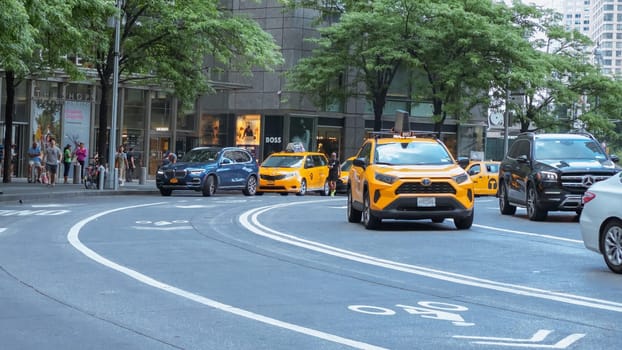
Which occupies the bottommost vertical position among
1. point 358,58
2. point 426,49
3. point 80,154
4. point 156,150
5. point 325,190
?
point 325,190

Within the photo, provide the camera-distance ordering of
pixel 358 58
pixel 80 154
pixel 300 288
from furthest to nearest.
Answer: pixel 358 58
pixel 80 154
pixel 300 288

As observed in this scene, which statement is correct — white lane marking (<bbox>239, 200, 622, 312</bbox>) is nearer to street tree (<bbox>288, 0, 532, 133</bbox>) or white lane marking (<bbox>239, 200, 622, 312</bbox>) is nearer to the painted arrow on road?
the painted arrow on road

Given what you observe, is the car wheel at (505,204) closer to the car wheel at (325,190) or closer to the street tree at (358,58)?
the car wheel at (325,190)

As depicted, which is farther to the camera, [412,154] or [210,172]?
[210,172]

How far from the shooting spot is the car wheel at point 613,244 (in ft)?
40.5

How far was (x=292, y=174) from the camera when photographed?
40.0 metres

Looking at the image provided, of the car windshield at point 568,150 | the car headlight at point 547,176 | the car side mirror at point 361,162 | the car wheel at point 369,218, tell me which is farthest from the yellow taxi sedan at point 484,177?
the car wheel at point 369,218

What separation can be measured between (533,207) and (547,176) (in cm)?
85

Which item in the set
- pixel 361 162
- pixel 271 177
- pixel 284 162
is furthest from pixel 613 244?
pixel 284 162

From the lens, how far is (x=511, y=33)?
4897 centimetres

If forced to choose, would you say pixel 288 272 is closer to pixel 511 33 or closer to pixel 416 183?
pixel 416 183

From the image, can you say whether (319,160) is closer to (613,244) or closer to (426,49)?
(426,49)

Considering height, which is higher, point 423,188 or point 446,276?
point 423,188

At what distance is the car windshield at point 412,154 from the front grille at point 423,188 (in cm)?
118
